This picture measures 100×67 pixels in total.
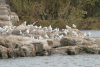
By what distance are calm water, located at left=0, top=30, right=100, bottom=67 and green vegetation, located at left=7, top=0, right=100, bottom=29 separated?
1155 cm

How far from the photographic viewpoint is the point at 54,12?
29672 mm

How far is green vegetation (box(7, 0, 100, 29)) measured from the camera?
90.6ft

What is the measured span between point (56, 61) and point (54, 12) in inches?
627

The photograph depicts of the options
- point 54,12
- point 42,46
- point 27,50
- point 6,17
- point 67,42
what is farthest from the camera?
point 54,12

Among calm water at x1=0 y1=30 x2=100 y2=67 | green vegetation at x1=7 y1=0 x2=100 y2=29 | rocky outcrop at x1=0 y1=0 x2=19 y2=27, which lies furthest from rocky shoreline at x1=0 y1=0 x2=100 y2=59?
green vegetation at x1=7 y1=0 x2=100 y2=29

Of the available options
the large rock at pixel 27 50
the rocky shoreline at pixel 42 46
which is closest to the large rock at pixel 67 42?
the rocky shoreline at pixel 42 46

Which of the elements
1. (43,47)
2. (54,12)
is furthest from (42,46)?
(54,12)

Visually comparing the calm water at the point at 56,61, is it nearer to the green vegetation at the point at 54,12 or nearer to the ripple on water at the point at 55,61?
the ripple on water at the point at 55,61

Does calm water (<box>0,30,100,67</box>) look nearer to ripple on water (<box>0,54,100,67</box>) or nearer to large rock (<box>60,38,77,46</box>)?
ripple on water (<box>0,54,100,67</box>)

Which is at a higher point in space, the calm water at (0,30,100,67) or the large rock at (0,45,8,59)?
the large rock at (0,45,8,59)

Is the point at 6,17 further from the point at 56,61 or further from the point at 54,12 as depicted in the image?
the point at 56,61

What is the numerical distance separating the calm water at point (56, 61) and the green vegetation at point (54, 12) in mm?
11550

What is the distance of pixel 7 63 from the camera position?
44.7 feet

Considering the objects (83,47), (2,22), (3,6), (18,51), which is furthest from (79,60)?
(3,6)
